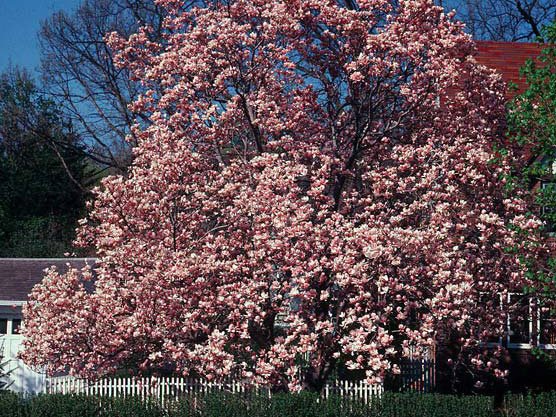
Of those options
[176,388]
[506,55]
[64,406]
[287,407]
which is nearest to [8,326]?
[176,388]

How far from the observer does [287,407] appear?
974 cm

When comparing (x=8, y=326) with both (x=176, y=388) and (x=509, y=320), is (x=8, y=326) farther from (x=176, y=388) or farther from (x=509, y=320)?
(x=509, y=320)

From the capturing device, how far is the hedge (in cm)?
962

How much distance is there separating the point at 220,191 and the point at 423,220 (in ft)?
10.8

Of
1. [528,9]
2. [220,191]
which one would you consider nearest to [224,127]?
[220,191]

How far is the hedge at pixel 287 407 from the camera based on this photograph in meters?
9.62

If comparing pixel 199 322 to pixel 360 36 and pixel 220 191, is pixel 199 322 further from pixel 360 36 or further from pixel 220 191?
pixel 360 36

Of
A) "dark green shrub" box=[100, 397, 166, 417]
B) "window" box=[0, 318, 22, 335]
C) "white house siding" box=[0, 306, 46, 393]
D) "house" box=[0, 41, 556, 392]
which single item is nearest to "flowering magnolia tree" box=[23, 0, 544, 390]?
"dark green shrub" box=[100, 397, 166, 417]

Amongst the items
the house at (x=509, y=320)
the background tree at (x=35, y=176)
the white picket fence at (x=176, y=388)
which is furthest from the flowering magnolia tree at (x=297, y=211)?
the background tree at (x=35, y=176)

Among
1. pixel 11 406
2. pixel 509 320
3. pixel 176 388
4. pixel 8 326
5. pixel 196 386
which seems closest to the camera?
pixel 11 406

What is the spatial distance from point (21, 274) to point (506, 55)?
1439cm

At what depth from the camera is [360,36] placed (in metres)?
12.2

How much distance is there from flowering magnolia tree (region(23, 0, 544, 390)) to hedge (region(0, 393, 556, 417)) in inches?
20.1

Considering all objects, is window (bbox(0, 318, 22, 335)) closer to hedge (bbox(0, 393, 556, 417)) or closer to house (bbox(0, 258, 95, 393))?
house (bbox(0, 258, 95, 393))
